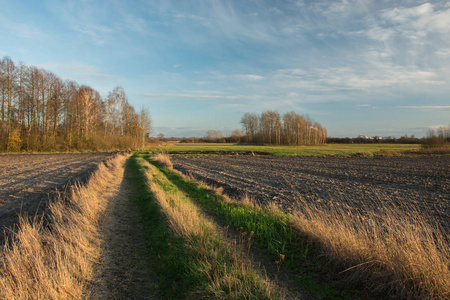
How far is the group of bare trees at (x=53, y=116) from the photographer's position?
40.8 metres

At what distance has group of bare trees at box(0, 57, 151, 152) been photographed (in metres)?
40.8

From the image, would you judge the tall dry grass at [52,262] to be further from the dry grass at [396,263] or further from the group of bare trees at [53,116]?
the group of bare trees at [53,116]

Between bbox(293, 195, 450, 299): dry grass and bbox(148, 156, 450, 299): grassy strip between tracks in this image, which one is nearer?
bbox(293, 195, 450, 299): dry grass

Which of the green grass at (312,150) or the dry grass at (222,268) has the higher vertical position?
the green grass at (312,150)

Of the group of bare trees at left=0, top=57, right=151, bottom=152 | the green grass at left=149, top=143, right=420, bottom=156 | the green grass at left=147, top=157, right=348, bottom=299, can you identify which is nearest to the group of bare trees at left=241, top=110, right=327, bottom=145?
the green grass at left=149, top=143, right=420, bottom=156

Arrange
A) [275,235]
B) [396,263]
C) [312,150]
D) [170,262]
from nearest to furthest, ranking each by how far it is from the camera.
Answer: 1. [396,263]
2. [170,262]
3. [275,235]
4. [312,150]

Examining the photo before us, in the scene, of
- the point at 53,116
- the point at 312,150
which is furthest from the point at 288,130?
the point at 53,116

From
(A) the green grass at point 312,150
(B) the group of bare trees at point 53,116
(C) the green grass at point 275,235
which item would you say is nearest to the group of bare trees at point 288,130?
(A) the green grass at point 312,150

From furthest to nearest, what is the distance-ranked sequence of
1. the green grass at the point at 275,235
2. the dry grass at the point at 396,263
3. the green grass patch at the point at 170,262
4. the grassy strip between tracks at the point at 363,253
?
the green grass at the point at 275,235 < the green grass patch at the point at 170,262 < the grassy strip between tracks at the point at 363,253 < the dry grass at the point at 396,263

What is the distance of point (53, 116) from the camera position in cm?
4675

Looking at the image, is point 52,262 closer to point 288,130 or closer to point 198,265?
point 198,265

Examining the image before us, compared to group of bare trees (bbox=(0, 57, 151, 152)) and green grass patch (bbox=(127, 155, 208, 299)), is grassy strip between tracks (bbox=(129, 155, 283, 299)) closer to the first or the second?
green grass patch (bbox=(127, 155, 208, 299))

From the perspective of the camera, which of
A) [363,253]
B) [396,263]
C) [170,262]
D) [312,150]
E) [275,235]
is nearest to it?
[396,263]

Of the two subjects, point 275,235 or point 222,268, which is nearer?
point 222,268
